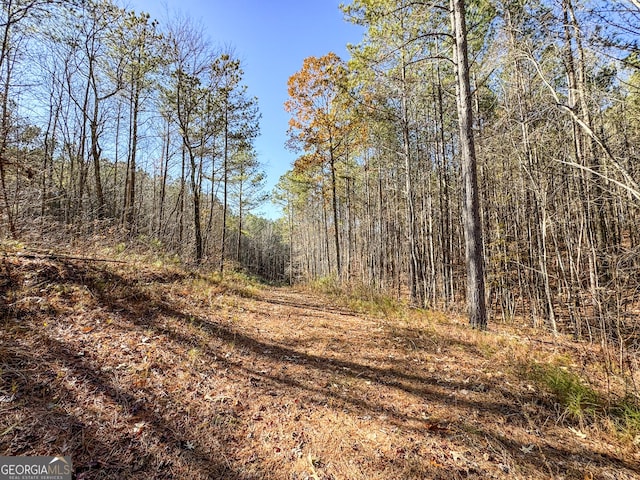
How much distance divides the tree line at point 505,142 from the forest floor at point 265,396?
4.03 ft

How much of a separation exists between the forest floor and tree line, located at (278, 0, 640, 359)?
1230mm

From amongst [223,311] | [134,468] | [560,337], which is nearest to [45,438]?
[134,468]

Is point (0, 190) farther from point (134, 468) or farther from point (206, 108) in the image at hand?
point (206, 108)

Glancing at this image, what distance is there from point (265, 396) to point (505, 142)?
7.11 m

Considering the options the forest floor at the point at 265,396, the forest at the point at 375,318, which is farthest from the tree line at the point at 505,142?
the forest floor at the point at 265,396

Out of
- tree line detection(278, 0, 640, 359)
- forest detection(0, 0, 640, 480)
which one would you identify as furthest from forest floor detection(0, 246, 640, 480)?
tree line detection(278, 0, 640, 359)

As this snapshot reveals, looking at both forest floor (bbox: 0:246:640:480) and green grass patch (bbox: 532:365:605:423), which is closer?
forest floor (bbox: 0:246:640:480)

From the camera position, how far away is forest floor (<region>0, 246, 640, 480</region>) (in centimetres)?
214

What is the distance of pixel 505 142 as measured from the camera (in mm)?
6227

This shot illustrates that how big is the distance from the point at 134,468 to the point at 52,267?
172 inches

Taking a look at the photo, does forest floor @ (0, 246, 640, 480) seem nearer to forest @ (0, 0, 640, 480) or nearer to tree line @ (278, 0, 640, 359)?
forest @ (0, 0, 640, 480)

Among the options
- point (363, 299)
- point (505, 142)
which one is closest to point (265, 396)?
point (363, 299)

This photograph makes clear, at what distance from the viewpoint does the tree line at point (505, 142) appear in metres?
3.56

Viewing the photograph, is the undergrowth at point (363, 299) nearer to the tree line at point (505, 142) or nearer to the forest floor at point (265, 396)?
the tree line at point (505, 142)
